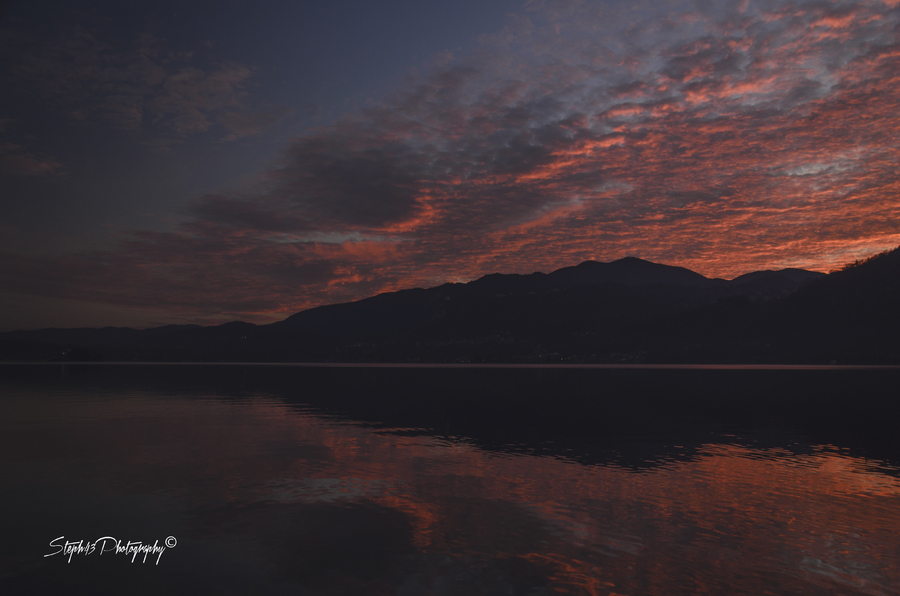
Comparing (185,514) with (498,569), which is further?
(185,514)

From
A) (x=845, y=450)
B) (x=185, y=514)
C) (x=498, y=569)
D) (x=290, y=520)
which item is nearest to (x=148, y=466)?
(x=185, y=514)

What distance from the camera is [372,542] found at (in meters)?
17.7

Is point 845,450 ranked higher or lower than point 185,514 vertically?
lower

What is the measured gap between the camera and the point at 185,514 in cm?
2075

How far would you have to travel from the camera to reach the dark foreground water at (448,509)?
590 inches

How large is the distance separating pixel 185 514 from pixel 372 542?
8356 millimetres

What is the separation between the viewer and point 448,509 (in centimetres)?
2164

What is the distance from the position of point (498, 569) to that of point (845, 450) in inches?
1290

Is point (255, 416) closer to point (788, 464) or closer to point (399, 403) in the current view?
point (399, 403)

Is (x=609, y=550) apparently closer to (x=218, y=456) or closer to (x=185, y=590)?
(x=185, y=590)

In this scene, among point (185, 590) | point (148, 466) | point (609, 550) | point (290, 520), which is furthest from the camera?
point (148, 466)

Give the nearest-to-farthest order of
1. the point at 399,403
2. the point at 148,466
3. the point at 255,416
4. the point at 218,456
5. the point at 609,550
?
the point at 609,550 → the point at 148,466 → the point at 218,456 → the point at 255,416 → the point at 399,403

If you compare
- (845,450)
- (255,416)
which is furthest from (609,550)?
(255,416)

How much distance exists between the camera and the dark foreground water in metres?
15.0
